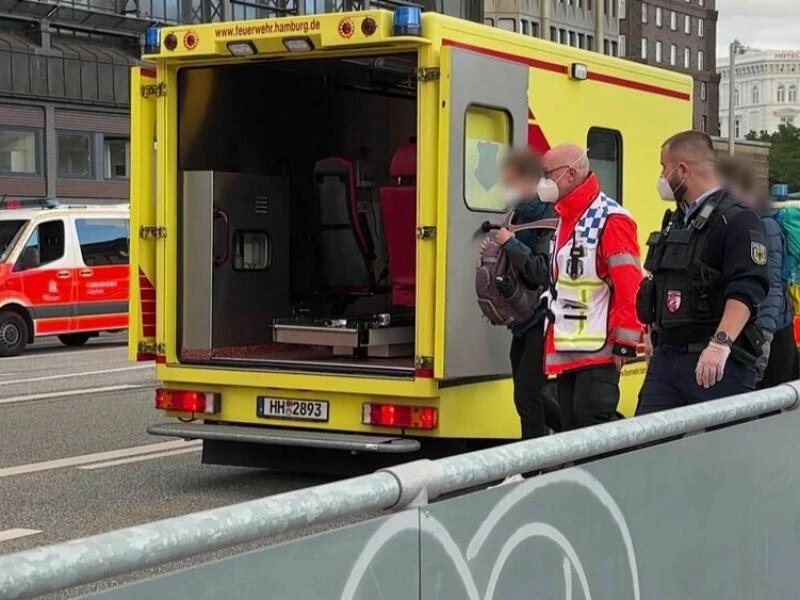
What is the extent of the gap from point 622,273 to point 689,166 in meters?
0.61

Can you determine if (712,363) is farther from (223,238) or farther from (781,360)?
(223,238)

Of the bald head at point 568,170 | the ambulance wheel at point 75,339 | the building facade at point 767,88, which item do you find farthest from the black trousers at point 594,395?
the building facade at point 767,88

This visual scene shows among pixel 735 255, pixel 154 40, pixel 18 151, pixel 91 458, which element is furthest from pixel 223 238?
pixel 18 151

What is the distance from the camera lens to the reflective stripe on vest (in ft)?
19.8

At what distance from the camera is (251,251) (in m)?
9.17

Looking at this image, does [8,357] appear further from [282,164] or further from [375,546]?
[375,546]

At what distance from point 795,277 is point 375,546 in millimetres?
6457

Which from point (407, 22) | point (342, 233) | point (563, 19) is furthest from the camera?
point (563, 19)

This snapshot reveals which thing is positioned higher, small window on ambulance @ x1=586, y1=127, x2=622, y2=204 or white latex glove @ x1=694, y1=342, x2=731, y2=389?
small window on ambulance @ x1=586, y1=127, x2=622, y2=204

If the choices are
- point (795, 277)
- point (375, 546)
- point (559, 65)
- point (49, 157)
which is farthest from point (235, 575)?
point (49, 157)

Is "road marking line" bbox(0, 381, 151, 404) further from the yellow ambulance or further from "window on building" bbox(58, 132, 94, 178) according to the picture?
"window on building" bbox(58, 132, 94, 178)

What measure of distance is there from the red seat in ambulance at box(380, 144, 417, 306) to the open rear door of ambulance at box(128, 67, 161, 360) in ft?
4.96

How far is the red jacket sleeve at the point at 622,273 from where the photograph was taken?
595 centimetres

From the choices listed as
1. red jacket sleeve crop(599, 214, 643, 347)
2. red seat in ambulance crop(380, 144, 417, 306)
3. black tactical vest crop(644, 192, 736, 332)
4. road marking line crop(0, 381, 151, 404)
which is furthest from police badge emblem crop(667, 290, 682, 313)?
road marking line crop(0, 381, 151, 404)
